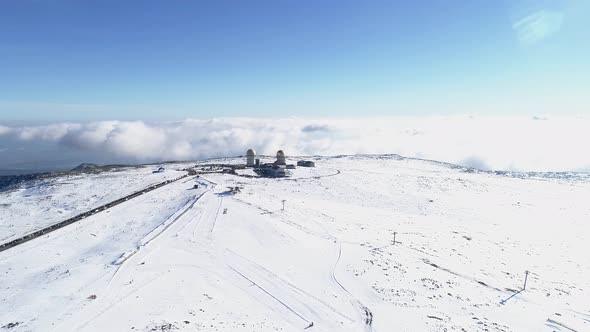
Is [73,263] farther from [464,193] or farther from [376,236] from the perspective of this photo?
[464,193]

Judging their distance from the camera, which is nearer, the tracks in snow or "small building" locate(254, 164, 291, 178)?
the tracks in snow

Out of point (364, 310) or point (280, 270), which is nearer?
point (364, 310)

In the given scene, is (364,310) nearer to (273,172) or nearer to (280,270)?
(280,270)

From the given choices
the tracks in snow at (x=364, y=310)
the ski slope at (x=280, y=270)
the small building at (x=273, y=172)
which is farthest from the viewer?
the small building at (x=273, y=172)

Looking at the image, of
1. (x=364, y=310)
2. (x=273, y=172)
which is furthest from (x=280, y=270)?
(x=273, y=172)

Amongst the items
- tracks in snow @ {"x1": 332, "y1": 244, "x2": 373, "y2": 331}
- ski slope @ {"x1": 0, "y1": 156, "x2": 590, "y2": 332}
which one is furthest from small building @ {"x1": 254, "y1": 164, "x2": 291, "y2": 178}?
Result: tracks in snow @ {"x1": 332, "y1": 244, "x2": 373, "y2": 331}

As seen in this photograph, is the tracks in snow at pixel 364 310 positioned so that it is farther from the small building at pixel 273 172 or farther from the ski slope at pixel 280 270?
the small building at pixel 273 172

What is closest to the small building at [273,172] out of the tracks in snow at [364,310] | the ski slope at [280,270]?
the ski slope at [280,270]

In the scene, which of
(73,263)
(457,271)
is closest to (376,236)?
(457,271)

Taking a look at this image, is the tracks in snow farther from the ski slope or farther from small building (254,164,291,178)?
small building (254,164,291,178)
